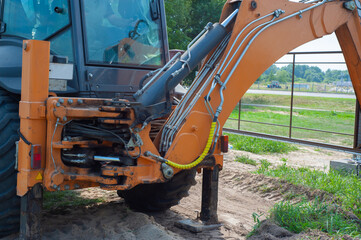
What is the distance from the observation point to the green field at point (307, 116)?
10.8 meters

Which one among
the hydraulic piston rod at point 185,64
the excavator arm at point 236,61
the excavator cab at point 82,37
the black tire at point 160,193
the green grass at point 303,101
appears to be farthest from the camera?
the green grass at point 303,101

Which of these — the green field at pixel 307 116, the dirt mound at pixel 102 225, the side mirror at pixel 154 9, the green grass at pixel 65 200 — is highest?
the side mirror at pixel 154 9

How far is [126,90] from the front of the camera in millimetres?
3996

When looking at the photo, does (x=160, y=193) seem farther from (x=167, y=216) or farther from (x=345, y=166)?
(x=345, y=166)

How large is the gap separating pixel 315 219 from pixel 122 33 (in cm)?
260

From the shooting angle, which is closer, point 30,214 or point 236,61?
point 30,214

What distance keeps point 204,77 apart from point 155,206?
1.58 m

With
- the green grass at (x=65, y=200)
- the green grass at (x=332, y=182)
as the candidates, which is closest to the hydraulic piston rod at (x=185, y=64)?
the green grass at (x=65, y=200)

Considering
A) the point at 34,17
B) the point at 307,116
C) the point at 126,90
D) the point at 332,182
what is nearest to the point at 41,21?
the point at 34,17

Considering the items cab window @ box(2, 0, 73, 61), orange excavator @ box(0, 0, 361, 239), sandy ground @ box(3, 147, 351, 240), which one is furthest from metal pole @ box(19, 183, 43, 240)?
cab window @ box(2, 0, 73, 61)

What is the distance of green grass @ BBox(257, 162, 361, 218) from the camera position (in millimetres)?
4562

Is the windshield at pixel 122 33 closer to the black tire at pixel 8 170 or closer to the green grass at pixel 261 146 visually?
Answer: the black tire at pixel 8 170

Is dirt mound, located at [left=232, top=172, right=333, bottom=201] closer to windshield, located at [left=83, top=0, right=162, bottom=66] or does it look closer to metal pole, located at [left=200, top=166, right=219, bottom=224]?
metal pole, located at [left=200, top=166, right=219, bottom=224]

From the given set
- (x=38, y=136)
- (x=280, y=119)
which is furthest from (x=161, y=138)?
(x=280, y=119)
